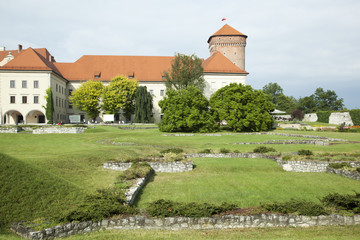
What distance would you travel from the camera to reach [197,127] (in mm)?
42844

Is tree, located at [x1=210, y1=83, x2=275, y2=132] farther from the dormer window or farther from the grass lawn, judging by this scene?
the dormer window

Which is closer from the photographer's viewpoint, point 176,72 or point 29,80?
point 29,80

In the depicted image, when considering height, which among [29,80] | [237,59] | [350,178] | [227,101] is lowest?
[350,178]

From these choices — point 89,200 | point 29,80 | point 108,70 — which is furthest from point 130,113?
point 89,200

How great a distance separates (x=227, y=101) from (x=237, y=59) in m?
27.9

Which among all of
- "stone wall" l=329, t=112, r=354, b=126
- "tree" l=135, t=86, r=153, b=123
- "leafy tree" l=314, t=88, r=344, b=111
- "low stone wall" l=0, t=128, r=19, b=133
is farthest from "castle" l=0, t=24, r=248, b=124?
"leafy tree" l=314, t=88, r=344, b=111

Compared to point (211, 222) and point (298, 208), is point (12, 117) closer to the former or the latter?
point (211, 222)

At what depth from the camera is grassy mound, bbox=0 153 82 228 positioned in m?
7.81

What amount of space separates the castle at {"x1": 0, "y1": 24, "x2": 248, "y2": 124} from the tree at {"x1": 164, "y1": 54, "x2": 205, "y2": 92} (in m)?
4.08

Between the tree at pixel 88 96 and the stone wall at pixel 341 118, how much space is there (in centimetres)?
4997

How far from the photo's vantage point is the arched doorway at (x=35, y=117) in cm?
5546

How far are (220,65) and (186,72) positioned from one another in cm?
986

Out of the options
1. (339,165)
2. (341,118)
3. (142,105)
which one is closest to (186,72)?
(142,105)

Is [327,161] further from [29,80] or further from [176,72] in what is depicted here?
[29,80]
